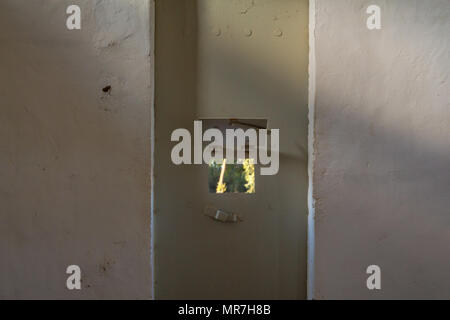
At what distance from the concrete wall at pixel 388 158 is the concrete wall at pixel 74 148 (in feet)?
3.69

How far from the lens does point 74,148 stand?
7.57ft

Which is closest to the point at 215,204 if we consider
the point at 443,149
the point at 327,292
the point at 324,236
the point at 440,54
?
the point at 324,236

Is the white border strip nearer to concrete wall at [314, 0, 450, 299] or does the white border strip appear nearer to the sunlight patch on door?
concrete wall at [314, 0, 450, 299]

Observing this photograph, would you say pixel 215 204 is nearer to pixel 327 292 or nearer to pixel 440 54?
pixel 327 292

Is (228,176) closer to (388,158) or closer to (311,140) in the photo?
(311,140)

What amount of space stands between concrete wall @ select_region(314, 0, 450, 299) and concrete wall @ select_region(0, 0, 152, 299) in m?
1.13

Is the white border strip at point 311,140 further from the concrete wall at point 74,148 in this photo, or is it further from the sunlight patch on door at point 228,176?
the concrete wall at point 74,148

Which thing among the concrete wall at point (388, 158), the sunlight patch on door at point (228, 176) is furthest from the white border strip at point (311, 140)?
the sunlight patch on door at point (228, 176)

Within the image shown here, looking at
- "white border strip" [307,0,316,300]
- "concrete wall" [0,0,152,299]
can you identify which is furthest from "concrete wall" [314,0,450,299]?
"concrete wall" [0,0,152,299]

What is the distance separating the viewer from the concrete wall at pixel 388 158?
2.33 meters

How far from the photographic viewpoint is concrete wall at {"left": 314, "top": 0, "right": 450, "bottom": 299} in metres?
2.33

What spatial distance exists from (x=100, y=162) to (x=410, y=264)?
2.00 meters

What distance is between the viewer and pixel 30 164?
2314mm

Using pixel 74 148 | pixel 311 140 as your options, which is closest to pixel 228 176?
pixel 311 140
